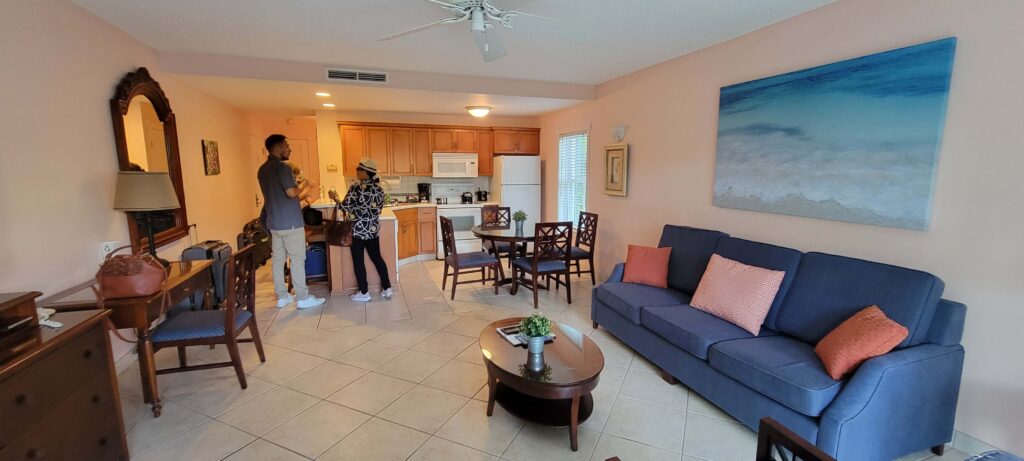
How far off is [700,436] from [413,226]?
497 cm

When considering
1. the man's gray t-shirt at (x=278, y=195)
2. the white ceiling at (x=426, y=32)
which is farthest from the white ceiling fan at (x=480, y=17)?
the man's gray t-shirt at (x=278, y=195)

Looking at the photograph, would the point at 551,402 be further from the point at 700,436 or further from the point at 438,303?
the point at 438,303

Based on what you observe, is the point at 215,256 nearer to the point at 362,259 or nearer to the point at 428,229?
the point at 362,259

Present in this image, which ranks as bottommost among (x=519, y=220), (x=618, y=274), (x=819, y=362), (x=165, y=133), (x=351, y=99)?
(x=819, y=362)

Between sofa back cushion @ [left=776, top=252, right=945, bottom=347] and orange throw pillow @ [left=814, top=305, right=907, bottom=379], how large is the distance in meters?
0.11

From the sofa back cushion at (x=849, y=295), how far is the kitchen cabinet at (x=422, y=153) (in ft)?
17.1

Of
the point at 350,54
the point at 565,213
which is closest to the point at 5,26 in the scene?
the point at 350,54

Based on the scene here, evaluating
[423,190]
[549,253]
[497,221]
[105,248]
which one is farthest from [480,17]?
[423,190]

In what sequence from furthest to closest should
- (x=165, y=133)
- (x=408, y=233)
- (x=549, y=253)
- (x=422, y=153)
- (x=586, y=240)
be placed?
1. (x=422, y=153)
2. (x=408, y=233)
3. (x=586, y=240)
4. (x=549, y=253)
5. (x=165, y=133)

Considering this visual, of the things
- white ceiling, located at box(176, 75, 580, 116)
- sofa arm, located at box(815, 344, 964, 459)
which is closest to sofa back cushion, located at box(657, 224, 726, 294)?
sofa arm, located at box(815, 344, 964, 459)

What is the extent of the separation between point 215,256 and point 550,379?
302 cm

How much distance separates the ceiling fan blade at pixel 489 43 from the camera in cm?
253

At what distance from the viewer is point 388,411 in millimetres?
2473

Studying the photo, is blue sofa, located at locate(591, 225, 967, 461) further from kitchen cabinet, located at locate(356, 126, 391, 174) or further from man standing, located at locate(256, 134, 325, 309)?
kitchen cabinet, located at locate(356, 126, 391, 174)
